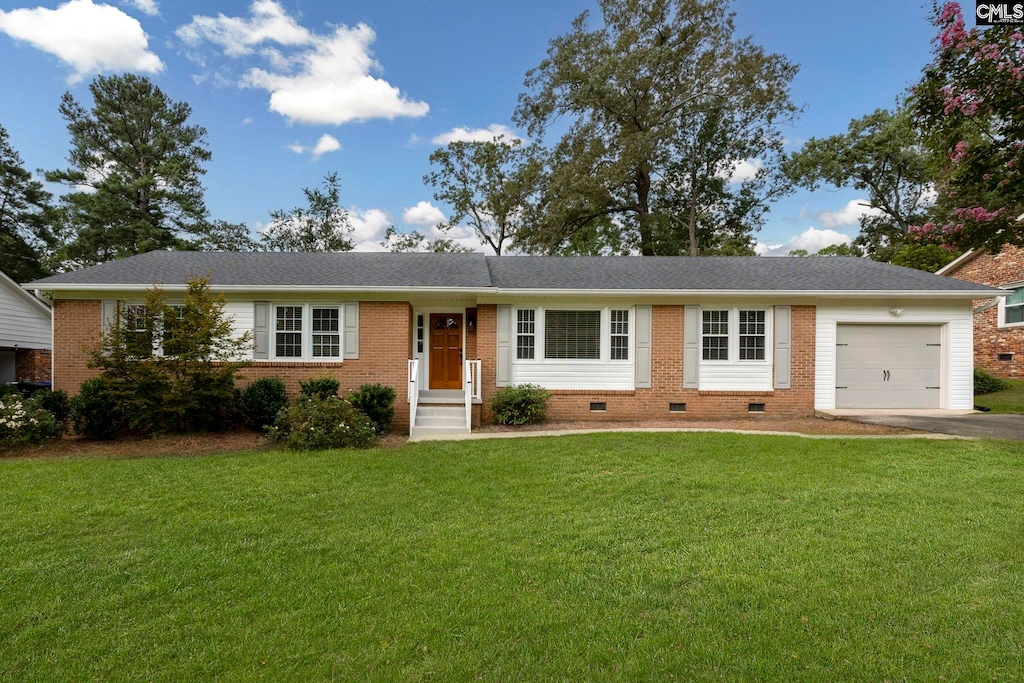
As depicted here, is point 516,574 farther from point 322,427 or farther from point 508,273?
point 508,273

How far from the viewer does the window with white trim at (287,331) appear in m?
10.9

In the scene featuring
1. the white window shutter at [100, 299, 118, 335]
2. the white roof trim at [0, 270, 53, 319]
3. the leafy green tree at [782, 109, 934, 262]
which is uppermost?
the leafy green tree at [782, 109, 934, 262]

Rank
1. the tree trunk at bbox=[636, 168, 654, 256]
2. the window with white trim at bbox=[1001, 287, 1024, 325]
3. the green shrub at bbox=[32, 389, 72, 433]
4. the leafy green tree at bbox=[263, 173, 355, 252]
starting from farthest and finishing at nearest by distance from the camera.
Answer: the leafy green tree at bbox=[263, 173, 355, 252]
the tree trunk at bbox=[636, 168, 654, 256]
the window with white trim at bbox=[1001, 287, 1024, 325]
the green shrub at bbox=[32, 389, 72, 433]

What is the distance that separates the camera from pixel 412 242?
27.6 m

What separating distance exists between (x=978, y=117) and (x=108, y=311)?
16898mm

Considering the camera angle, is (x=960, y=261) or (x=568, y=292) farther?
(x=960, y=261)

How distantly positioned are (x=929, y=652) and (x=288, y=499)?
5372mm

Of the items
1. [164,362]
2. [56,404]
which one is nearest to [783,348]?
[164,362]

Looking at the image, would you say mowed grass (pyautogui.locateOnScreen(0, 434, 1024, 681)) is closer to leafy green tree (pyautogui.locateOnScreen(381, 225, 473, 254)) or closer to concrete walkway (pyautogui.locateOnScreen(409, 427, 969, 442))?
concrete walkway (pyautogui.locateOnScreen(409, 427, 969, 442))

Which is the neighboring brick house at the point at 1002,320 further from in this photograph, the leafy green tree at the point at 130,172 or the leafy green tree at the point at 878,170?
the leafy green tree at the point at 130,172

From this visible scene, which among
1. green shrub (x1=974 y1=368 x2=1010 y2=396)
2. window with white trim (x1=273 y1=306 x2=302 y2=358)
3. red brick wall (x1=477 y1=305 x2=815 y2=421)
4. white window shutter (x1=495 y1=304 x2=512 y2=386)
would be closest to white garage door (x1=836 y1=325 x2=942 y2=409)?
red brick wall (x1=477 y1=305 x2=815 y2=421)

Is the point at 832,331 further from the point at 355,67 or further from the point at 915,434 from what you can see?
the point at 355,67

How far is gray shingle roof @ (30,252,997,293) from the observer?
10.8 m

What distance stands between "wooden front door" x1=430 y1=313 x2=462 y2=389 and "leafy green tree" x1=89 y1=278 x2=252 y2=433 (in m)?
4.42
